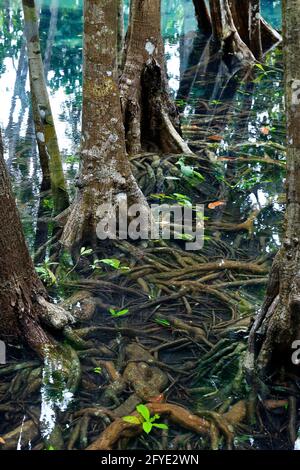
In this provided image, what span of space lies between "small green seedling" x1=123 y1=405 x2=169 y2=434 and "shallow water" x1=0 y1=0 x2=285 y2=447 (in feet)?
1.29

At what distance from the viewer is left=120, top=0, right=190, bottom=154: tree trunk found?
8227mm

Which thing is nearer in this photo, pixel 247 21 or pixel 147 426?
pixel 147 426

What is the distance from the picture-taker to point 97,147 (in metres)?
6.17

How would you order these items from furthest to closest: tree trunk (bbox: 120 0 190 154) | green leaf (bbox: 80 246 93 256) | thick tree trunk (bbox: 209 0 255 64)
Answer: thick tree trunk (bbox: 209 0 255 64) < tree trunk (bbox: 120 0 190 154) < green leaf (bbox: 80 246 93 256)

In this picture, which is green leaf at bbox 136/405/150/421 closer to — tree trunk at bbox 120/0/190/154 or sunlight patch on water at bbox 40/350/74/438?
sunlight patch on water at bbox 40/350/74/438

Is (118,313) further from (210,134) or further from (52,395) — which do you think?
(210,134)

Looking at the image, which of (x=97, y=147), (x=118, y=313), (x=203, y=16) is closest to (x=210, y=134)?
(x=97, y=147)

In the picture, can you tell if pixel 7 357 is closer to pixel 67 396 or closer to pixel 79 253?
pixel 67 396

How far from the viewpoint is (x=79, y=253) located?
6094 millimetres

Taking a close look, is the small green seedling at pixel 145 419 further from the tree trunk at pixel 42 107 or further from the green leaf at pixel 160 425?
the tree trunk at pixel 42 107

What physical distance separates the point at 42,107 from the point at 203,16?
1475 centimetres

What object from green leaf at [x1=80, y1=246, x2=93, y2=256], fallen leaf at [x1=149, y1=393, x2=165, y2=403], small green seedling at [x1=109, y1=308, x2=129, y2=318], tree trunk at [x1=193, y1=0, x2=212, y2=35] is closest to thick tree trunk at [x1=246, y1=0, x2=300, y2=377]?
fallen leaf at [x1=149, y1=393, x2=165, y2=403]

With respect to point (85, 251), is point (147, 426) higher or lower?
lower
